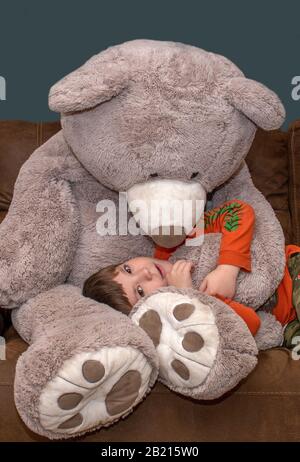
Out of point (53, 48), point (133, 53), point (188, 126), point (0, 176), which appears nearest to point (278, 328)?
point (188, 126)

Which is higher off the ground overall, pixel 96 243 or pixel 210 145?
pixel 210 145

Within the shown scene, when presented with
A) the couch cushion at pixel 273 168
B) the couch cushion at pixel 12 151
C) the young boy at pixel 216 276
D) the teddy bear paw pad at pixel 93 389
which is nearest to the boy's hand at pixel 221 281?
the young boy at pixel 216 276

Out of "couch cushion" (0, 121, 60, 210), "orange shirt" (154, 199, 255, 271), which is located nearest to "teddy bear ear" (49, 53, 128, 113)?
"orange shirt" (154, 199, 255, 271)

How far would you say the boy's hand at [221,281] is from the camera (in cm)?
134

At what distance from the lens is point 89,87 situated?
1.23m

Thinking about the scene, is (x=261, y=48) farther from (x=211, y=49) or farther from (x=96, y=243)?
(x=96, y=243)

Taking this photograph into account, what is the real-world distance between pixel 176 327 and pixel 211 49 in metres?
1.13

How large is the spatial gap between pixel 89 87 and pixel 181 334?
1.59 feet

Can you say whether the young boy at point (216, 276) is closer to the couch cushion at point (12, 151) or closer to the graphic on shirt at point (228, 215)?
the graphic on shirt at point (228, 215)

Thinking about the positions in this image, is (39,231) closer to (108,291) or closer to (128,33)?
(108,291)

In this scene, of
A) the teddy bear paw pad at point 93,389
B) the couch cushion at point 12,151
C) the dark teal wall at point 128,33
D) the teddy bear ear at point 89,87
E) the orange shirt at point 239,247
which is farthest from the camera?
the dark teal wall at point 128,33

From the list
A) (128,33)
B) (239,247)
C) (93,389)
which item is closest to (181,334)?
(93,389)

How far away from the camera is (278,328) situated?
147cm

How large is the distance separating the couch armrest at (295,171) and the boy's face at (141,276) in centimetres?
57
